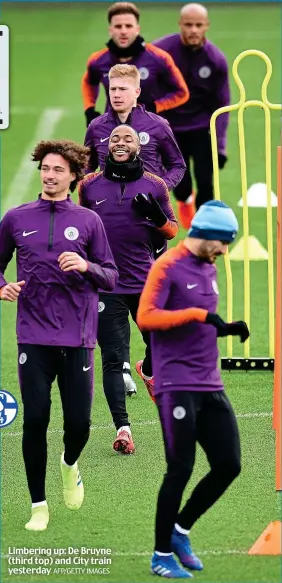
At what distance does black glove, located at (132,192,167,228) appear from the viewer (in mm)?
11164

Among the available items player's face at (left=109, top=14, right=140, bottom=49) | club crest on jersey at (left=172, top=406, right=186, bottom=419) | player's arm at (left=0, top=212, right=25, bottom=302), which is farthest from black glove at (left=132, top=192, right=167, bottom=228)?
player's face at (left=109, top=14, right=140, bottom=49)

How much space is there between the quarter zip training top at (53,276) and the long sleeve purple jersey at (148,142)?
7.21 feet

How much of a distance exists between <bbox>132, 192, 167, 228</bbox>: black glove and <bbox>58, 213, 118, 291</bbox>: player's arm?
52.9 inches

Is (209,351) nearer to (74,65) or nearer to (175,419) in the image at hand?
(175,419)

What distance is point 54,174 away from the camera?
972 centimetres

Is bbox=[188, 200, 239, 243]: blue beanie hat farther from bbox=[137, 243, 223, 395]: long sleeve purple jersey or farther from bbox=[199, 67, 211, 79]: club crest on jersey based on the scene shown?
bbox=[199, 67, 211, 79]: club crest on jersey

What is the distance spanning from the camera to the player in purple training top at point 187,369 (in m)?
8.81

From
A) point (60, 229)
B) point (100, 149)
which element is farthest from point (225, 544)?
point (100, 149)

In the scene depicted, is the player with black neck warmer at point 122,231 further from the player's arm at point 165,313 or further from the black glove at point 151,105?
the black glove at point 151,105

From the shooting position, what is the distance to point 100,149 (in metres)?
12.0

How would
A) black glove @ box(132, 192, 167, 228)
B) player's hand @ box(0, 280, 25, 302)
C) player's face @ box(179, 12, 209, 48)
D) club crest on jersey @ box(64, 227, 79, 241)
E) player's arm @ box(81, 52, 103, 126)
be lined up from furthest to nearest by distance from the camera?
player's face @ box(179, 12, 209, 48)
player's arm @ box(81, 52, 103, 126)
black glove @ box(132, 192, 167, 228)
club crest on jersey @ box(64, 227, 79, 241)
player's hand @ box(0, 280, 25, 302)

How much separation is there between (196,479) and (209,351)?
2.06 m

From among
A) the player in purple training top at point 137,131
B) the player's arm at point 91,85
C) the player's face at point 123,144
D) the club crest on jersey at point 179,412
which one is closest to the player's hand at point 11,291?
the club crest on jersey at point 179,412

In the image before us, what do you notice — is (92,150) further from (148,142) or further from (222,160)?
(222,160)
